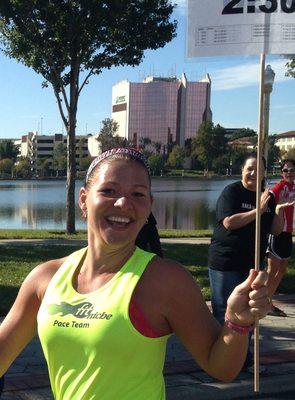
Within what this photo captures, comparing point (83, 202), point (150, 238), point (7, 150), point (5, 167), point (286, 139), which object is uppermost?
point (286, 139)

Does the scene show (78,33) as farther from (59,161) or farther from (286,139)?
(286,139)

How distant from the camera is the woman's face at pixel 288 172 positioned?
7.62m

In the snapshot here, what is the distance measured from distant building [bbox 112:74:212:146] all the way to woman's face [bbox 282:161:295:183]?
480 ft

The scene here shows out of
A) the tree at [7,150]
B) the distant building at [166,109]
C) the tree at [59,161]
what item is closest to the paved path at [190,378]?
the tree at [59,161]

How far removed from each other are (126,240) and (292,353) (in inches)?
160

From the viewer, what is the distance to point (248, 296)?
177 centimetres

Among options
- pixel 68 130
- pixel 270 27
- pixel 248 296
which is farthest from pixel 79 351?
pixel 68 130

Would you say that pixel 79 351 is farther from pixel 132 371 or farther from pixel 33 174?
pixel 33 174

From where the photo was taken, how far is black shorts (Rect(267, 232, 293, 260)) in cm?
733

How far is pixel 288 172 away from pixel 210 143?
105 meters

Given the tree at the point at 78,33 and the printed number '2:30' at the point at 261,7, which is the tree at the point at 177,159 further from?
the printed number '2:30' at the point at 261,7

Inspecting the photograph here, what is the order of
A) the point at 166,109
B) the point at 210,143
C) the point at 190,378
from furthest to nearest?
the point at 166,109 → the point at 210,143 → the point at 190,378

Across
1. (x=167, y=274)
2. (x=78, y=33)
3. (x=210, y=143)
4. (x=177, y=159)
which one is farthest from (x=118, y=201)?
(x=177, y=159)

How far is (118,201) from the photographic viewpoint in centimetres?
188
